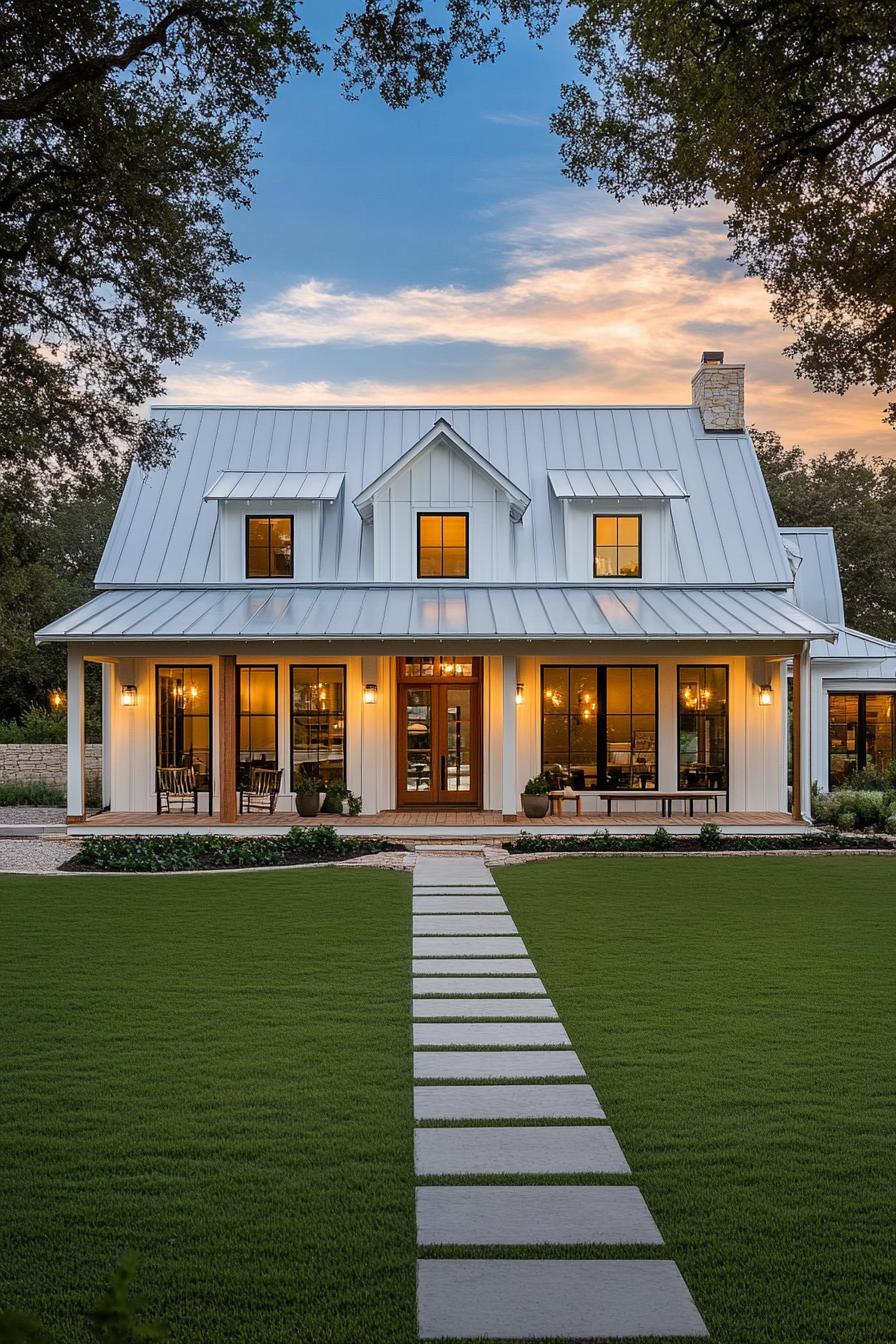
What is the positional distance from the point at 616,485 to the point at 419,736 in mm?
5621

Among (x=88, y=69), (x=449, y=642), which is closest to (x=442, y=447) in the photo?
(x=449, y=642)

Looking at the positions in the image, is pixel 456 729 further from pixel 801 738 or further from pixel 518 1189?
pixel 518 1189

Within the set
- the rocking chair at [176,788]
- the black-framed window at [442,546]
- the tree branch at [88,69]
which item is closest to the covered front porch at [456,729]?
the rocking chair at [176,788]

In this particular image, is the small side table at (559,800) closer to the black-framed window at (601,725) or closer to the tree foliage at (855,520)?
the black-framed window at (601,725)

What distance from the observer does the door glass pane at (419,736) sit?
60.8 feet

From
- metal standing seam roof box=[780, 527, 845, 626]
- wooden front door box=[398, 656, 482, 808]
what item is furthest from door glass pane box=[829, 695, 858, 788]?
wooden front door box=[398, 656, 482, 808]

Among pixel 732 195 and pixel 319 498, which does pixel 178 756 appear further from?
pixel 732 195

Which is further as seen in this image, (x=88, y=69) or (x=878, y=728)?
(x=878, y=728)

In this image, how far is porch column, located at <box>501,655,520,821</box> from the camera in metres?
16.1

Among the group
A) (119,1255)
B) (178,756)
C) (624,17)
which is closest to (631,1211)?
(119,1255)

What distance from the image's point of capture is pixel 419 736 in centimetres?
1856

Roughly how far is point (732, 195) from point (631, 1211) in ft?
19.0

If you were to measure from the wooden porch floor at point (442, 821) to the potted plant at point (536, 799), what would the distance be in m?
0.13

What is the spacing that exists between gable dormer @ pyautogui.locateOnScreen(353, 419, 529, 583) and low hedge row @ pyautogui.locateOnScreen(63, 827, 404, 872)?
5656 millimetres
